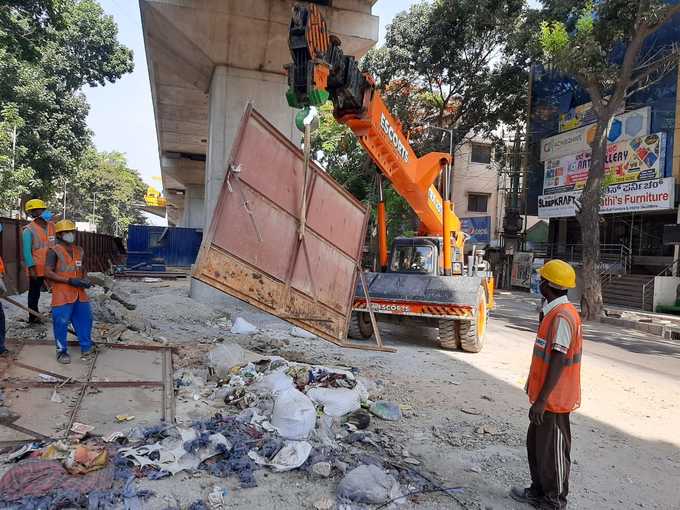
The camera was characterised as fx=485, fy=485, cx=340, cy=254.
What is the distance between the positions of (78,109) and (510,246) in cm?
2494

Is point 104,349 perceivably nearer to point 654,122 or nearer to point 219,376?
point 219,376

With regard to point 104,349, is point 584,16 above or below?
above

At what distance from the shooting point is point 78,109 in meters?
26.3

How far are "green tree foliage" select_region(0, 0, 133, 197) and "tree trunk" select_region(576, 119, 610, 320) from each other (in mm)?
21566

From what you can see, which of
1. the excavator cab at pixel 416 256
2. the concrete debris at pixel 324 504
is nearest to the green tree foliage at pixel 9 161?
the excavator cab at pixel 416 256

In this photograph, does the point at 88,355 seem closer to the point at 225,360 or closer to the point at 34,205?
the point at 225,360

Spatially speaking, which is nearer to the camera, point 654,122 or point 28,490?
point 28,490

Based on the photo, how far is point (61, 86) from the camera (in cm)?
2580

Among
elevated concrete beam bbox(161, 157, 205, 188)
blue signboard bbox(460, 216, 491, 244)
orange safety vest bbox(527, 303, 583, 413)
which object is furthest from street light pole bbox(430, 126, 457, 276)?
blue signboard bbox(460, 216, 491, 244)

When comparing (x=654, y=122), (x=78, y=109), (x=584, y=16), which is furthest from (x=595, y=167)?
(x=78, y=109)

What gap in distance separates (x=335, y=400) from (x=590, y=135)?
2108 cm

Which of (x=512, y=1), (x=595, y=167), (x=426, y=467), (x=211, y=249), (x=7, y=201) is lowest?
(x=426, y=467)

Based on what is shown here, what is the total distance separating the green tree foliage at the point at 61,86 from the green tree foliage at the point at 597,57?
64.7 ft

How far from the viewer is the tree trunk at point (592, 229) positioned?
1484 centimetres
